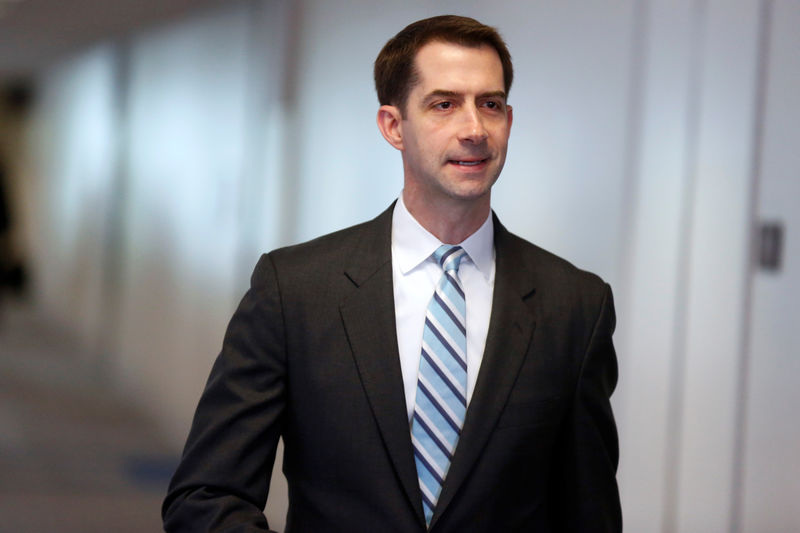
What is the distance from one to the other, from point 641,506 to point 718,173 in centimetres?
115

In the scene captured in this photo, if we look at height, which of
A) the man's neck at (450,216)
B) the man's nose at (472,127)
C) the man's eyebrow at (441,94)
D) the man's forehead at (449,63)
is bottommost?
the man's neck at (450,216)

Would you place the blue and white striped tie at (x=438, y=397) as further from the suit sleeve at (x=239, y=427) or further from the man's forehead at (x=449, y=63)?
the man's forehead at (x=449, y=63)

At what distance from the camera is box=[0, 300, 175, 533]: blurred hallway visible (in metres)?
4.04

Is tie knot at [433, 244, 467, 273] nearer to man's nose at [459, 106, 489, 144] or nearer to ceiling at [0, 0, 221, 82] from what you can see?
man's nose at [459, 106, 489, 144]

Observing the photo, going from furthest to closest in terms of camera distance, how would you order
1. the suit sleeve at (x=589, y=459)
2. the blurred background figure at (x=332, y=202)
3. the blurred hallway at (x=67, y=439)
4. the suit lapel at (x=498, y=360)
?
the blurred hallway at (x=67, y=439), the blurred background figure at (x=332, y=202), the suit sleeve at (x=589, y=459), the suit lapel at (x=498, y=360)

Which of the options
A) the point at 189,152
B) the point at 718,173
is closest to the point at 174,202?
the point at 189,152

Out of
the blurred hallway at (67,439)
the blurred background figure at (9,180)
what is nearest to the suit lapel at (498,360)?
the blurred hallway at (67,439)

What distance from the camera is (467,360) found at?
65.9 inches

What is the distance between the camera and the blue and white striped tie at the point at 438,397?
1.62 m

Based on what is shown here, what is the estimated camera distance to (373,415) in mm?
1612

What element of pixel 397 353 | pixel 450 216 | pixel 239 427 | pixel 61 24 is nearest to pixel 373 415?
pixel 397 353

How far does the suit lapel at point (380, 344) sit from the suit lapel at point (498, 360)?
0.07 metres

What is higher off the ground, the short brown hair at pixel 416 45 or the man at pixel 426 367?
the short brown hair at pixel 416 45

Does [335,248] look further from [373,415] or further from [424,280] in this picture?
[373,415]
